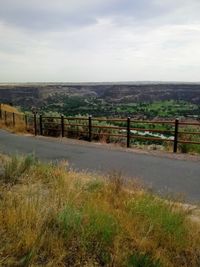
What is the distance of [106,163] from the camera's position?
45.4 ft

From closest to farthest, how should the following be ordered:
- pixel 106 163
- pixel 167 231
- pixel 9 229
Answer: pixel 9 229, pixel 167 231, pixel 106 163

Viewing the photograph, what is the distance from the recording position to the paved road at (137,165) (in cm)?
1029

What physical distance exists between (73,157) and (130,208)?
8886 mm

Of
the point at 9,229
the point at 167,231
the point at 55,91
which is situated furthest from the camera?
the point at 55,91

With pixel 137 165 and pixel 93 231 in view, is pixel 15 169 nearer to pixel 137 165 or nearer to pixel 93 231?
pixel 93 231

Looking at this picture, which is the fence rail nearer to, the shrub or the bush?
the bush

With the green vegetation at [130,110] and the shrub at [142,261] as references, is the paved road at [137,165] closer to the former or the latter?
the shrub at [142,261]

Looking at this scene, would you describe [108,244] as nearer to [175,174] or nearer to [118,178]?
[118,178]

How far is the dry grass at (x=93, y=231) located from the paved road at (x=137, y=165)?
2585 millimetres

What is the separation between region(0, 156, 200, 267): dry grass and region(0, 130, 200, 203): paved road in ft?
8.48

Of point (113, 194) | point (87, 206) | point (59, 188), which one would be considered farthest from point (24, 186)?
point (87, 206)

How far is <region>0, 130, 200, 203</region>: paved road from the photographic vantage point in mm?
10289

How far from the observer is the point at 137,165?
13.4 metres

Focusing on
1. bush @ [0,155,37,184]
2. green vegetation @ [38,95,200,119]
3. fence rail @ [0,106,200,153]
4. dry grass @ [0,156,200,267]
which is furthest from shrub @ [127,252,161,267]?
green vegetation @ [38,95,200,119]
